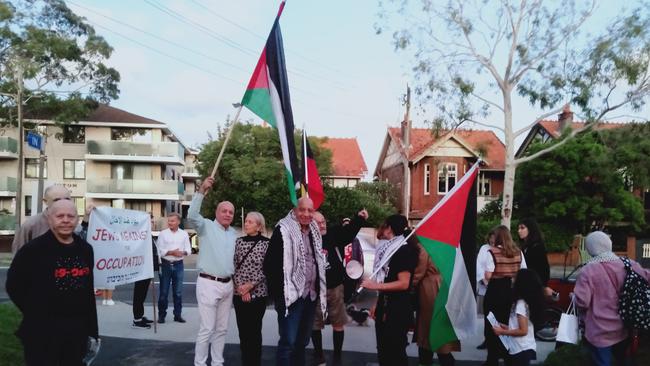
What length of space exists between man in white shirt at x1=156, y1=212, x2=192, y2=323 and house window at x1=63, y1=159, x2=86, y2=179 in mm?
34902

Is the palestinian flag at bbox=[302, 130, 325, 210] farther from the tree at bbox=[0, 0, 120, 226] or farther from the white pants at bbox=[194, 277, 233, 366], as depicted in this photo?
the tree at bbox=[0, 0, 120, 226]

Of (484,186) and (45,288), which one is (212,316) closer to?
(45,288)

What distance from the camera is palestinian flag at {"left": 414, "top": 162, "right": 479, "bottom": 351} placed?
214 inches

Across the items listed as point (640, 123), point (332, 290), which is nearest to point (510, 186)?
point (640, 123)

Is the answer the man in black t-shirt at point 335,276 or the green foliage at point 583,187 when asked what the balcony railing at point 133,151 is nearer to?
the green foliage at point 583,187

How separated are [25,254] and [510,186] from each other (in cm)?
1919

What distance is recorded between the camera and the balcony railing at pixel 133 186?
3916 centimetres

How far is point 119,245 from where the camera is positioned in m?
7.53

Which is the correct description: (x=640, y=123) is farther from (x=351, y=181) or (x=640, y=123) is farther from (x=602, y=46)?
(x=351, y=181)

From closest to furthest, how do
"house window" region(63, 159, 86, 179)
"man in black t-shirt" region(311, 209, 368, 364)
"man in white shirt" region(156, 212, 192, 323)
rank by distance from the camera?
1. "man in black t-shirt" region(311, 209, 368, 364)
2. "man in white shirt" region(156, 212, 192, 323)
3. "house window" region(63, 159, 86, 179)

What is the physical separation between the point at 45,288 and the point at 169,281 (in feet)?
17.5

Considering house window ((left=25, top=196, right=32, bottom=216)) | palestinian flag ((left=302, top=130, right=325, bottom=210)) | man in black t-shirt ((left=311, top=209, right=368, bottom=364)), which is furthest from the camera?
house window ((left=25, top=196, right=32, bottom=216))

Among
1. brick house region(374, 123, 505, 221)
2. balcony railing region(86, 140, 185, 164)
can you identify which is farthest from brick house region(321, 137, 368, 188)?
balcony railing region(86, 140, 185, 164)

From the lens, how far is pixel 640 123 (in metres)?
20.9
